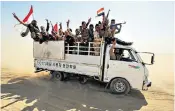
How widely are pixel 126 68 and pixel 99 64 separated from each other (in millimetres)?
1145

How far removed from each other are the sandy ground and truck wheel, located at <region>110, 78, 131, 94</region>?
0.27 metres

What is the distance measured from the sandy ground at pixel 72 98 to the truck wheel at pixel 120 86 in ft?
0.88

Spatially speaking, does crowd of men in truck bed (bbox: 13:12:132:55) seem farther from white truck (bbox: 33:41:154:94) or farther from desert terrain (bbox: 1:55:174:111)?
desert terrain (bbox: 1:55:174:111)

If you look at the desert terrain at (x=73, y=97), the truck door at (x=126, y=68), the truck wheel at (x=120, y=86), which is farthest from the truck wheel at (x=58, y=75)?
the truck wheel at (x=120, y=86)

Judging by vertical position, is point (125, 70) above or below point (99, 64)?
below

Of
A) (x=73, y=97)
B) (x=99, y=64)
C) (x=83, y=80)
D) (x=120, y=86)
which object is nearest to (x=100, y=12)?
(x=99, y=64)

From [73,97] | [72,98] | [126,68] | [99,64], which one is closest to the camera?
[72,98]

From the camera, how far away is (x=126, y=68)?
7.92m

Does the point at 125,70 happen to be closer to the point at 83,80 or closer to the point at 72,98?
the point at 83,80

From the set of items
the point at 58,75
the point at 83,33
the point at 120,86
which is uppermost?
the point at 83,33

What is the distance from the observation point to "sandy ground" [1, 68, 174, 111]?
6.34 m

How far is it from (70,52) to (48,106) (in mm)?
3518

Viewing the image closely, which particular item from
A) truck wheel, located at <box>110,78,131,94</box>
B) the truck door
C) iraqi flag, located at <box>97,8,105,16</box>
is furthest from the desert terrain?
iraqi flag, located at <box>97,8,105,16</box>

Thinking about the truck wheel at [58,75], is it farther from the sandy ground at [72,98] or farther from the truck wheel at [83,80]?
the truck wheel at [83,80]
